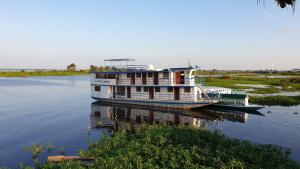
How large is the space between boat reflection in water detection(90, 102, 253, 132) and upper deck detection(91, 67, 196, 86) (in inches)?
180

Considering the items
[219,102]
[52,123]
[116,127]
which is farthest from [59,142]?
[219,102]

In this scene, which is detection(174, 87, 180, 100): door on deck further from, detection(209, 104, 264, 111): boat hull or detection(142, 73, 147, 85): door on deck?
detection(209, 104, 264, 111): boat hull

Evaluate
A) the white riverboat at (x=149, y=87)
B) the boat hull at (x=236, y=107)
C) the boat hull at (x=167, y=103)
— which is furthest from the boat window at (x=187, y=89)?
the boat hull at (x=236, y=107)

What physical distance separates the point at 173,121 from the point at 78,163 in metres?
23.3

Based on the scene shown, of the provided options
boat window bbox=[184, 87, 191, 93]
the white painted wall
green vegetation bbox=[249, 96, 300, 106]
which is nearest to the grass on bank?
boat window bbox=[184, 87, 191, 93]

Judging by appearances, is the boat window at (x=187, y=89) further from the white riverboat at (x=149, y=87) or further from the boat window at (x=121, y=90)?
the boat window at (x=121, y=90)

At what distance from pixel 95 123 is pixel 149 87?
14115 millimetres

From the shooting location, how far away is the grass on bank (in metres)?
17.5

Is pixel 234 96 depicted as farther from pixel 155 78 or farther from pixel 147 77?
pixel 147 77

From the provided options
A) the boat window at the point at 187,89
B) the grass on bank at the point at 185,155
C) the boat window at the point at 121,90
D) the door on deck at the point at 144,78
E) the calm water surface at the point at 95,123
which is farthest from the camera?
the boat window at the point at 121,90

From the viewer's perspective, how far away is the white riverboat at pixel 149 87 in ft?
156

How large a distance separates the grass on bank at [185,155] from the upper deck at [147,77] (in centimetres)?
2512

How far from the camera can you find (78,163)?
1869cm

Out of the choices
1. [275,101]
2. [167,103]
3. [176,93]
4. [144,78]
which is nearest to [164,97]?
[167,103]
